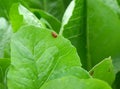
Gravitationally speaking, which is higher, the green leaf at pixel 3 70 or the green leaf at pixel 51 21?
the green leaf at pixel 51 21

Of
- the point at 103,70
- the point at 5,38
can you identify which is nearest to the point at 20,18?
the point at 5,38

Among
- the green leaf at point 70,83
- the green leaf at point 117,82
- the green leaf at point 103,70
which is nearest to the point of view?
the green leaf at point 70,83

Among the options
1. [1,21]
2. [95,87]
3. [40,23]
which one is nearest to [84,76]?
[95,87]

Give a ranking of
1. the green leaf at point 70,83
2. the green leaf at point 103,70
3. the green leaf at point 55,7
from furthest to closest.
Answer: the green leaf at point 55,7, the green leaf at point 103,70, the green leaf at point 70,83

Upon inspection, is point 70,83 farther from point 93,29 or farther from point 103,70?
point 93,29

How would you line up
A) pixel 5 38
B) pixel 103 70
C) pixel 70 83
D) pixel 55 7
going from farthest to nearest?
pixel 55 7 < pixel 5 38 < pixel 103 70 < pixel 70 83

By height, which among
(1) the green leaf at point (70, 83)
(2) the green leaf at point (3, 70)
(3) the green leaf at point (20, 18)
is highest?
(3) the green leaf at point (20, 18)

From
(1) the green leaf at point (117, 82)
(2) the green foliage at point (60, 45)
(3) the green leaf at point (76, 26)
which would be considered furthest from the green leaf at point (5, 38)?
(1) the green leaf at point (117, 82)

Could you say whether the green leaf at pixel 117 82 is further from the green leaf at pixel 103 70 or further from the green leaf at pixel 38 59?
the green leaf at pixel 38 59

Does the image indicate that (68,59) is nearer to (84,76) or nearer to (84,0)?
(84,76)
